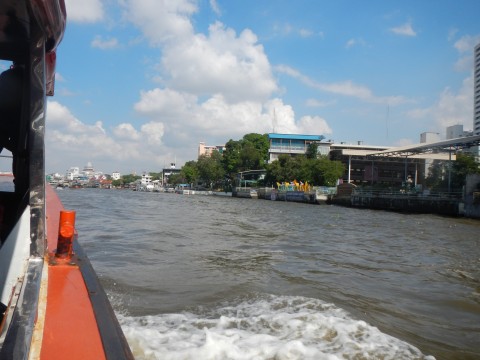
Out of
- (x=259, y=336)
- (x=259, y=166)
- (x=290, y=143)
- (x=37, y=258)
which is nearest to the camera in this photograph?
(x=37, y=258)

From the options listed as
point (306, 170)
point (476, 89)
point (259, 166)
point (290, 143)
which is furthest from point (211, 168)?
point (476, 89)

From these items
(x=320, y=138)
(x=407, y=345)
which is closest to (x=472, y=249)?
(x=407, y=345)

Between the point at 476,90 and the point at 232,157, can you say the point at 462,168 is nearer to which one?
the point at 232,157

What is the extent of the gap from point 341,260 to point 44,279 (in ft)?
18.9

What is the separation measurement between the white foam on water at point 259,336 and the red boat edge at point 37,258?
94cm

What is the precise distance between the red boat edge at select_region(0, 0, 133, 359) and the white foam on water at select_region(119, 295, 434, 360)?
939 mm

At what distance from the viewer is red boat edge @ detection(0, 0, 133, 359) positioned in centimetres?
132

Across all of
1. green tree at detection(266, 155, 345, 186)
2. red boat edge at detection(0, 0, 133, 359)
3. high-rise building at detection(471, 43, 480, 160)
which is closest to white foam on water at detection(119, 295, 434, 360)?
red boat edge at detection(0, 0, 133, 359)

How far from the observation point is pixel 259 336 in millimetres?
3051

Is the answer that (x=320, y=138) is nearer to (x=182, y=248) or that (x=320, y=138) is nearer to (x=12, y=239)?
(x=182, y=248)

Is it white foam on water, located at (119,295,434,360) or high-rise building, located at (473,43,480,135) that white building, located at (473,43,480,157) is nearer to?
high-rise building, located at (473,43,480,135)

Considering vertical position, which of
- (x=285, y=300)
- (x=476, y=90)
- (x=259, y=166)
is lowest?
(x=285, y=300)

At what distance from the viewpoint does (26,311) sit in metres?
1.29

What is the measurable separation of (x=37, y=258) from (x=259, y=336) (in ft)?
6.06
